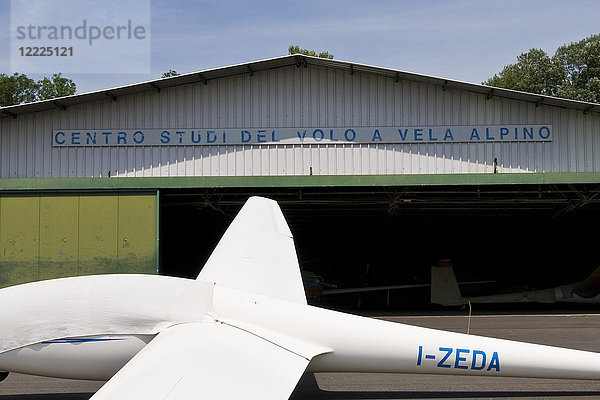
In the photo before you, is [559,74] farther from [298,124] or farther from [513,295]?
[298,124]

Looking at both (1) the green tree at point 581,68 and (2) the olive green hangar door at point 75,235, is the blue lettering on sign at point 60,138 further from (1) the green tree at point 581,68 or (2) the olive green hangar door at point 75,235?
(1) the green tree at point 581,68

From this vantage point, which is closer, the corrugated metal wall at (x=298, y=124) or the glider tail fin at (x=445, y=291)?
the corrugated metal wall at (x=298, y=124)

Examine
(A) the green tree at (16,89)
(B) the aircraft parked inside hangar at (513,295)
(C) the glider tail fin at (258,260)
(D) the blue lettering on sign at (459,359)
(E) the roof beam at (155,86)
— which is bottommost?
(B) the aircraft parked inside hangar at (513,295)

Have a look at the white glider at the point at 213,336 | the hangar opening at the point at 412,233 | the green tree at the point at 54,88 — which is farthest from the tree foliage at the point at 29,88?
the white glider at the point at 213,336

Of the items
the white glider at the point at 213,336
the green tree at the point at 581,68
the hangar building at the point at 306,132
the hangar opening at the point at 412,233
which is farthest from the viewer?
the green tree at the point at 581,68

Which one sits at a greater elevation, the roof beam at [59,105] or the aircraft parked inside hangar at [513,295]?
the roof beam at [59,105]

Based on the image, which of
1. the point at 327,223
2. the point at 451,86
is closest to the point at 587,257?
the point at 327,223

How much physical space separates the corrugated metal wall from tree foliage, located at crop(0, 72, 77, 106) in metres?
46.4

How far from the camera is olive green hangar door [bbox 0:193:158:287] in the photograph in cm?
1521

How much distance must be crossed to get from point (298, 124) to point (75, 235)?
7.04 meters

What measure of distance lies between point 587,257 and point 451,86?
17.8m

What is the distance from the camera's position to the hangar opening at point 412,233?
724 inches

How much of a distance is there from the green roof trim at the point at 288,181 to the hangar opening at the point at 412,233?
1227mm

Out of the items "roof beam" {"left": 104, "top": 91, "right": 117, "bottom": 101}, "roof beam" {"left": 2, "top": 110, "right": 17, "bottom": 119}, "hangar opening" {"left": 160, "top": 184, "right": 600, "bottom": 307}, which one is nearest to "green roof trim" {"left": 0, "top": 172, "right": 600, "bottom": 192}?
"hangar opening" {"left": 160, "top": 184, "right": 600, "bottom": 307}
